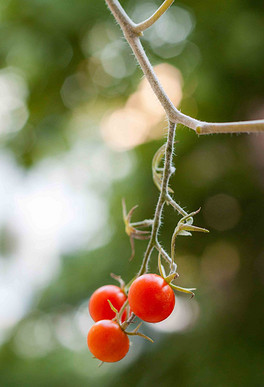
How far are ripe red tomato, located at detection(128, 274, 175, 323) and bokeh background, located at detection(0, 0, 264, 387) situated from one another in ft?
2.19

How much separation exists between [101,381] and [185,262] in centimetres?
36

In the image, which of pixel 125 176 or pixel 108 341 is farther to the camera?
pixel 125 176

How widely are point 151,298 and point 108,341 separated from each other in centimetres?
5

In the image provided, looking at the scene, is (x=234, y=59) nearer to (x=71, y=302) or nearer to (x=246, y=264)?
(x=246, y=264)

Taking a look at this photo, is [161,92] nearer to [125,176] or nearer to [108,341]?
[108,341]

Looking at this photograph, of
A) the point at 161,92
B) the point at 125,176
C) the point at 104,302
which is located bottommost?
the point at 125,176

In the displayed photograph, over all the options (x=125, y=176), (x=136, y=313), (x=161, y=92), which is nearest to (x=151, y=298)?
(x=136, y=313)

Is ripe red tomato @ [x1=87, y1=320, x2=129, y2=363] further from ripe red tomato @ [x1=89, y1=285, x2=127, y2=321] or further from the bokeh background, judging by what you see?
the bokeh background

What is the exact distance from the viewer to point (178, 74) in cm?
108

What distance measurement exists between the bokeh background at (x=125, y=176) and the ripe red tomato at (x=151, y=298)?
0.67 meters

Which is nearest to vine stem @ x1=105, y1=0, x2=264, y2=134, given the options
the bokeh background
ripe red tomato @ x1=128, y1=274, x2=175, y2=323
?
ripe red tomato @ x1=128, y1=274, x2=175, y2=323

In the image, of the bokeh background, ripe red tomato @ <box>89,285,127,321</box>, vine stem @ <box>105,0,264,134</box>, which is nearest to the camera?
vine stem @ <box>105,0,264,134</box>

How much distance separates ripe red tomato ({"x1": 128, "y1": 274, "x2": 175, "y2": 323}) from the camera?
0.99ft

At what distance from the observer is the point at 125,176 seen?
108cm
